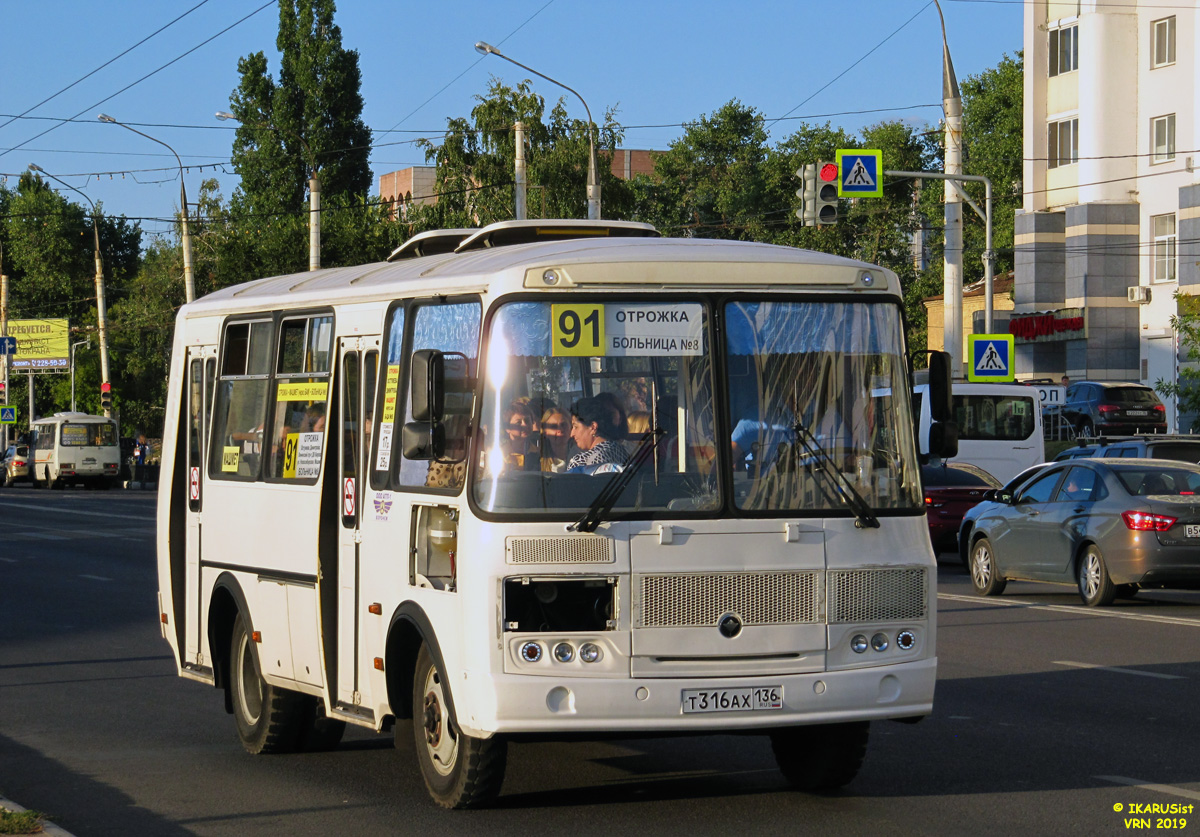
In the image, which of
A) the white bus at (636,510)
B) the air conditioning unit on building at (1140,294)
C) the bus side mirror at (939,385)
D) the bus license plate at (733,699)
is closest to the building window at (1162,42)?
the air conditioning unit on building at (1140,294)

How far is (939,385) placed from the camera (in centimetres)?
820

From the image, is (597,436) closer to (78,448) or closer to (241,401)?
(241,401)

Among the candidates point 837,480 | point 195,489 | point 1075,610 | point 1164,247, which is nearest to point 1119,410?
point 1164,247

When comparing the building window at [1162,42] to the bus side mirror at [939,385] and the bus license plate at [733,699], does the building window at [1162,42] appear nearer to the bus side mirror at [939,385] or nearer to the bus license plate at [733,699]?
the bus side mirror at [939,385]

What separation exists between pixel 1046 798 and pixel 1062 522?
11072 millimetres

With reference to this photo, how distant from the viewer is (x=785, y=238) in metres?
82.3

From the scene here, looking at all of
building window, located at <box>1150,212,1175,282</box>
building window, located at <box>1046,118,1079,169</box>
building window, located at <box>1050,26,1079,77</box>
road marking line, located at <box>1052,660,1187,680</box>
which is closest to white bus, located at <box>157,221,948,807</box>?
road marking line, located at <box>1052,660,1187,680</box>

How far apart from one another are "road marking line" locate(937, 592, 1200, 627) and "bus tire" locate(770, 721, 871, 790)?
8.85 meters

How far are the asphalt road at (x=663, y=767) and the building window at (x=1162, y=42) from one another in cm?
4262

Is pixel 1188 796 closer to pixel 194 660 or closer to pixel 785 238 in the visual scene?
pixel 194 660

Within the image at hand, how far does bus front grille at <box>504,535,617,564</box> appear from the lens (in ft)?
23.8

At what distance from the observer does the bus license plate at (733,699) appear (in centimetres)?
730

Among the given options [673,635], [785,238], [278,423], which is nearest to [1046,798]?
[673,635]

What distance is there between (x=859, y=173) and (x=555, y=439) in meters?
22.7
